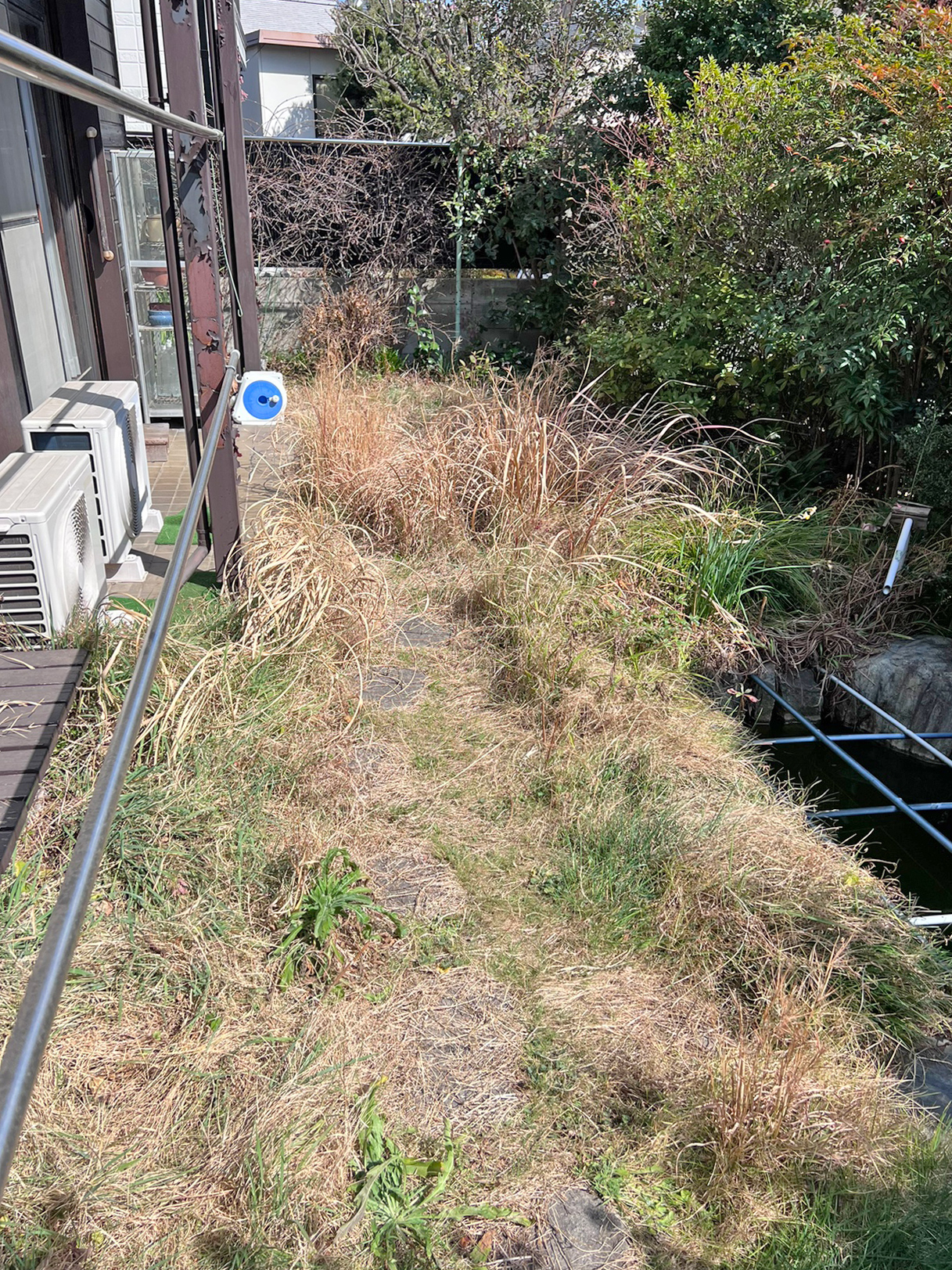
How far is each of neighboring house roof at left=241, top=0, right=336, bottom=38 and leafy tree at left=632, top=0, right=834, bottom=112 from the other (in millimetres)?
9728

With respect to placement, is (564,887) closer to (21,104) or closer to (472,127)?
(21,104)

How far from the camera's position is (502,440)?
5273 mm

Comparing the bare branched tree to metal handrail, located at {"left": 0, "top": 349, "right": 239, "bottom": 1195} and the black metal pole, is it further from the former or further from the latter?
metal handrail, located at {"left": 0, "top": 349, "right": 239, "bottom": 1195}

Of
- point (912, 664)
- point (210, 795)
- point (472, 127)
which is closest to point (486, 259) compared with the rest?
point (472, 127)

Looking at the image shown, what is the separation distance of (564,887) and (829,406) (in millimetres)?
3761

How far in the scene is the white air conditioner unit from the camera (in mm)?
3484

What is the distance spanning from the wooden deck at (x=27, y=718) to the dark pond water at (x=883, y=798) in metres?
2.77

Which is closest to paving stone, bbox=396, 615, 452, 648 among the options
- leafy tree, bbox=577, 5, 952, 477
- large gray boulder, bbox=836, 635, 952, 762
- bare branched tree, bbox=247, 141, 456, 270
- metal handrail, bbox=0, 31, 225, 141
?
large gray boulder, bbox=836, 635, 952, 762

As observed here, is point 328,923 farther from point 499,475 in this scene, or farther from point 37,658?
point 499,475

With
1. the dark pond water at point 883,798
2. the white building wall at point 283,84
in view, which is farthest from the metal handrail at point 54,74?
the white building wall at point 283,84

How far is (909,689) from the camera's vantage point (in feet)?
15.0

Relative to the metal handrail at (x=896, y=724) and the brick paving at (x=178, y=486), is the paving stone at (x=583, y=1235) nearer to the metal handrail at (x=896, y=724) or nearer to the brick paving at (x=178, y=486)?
the metal handrail at (x=896, y=724)

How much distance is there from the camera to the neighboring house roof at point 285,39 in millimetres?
14883

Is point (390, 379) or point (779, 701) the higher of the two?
point (390, 379)
